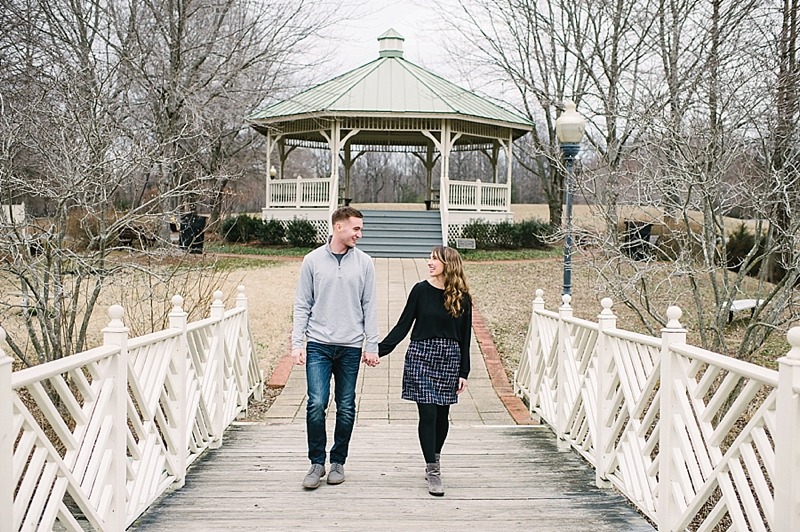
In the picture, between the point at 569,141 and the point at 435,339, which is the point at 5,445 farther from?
the point at 569,141

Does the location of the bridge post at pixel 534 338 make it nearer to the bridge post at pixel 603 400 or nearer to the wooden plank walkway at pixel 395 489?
the wooden plank walkway at pixel 395 489

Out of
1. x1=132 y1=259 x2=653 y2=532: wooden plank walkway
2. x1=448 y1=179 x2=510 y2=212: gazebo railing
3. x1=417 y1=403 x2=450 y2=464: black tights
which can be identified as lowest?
x1=132 y1=259 x2=653 y2=532: wooden plank walkway

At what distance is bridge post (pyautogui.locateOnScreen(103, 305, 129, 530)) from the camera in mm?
3738

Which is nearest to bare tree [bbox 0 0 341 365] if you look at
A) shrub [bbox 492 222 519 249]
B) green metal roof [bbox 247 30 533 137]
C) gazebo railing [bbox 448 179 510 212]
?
green metal roof [bbox 247 30 533 137]

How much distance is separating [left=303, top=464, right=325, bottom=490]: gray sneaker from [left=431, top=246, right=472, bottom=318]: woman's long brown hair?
48.9 inches

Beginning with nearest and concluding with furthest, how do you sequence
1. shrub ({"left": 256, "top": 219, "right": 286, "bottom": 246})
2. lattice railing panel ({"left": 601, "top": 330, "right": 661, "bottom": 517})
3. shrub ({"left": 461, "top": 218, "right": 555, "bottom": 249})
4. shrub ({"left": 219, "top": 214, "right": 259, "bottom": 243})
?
lattice railing panel ({"left": 601, "top": 330, "right": 661, "bottom": 517})
shrub ({"left": 461, "top": 218, "right": 555, "bottom": 249})
shrub ({"left": 256, "top": 219, "right": 286, "bottom": 246})
shrub ({"left": 219, "top": 214, "right": 259, "bottom": 243})

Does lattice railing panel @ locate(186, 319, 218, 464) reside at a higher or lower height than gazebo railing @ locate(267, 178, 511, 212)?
lower

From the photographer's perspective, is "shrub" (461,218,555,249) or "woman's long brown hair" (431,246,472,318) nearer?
"woman's long brown hair" (431,246,472,318)

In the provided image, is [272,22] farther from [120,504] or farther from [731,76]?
[120,504]

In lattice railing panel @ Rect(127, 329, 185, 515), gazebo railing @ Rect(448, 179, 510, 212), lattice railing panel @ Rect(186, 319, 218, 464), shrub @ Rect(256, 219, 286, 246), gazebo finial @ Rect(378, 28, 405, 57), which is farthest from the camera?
gazebo finial @ Rect(378, 28, 405, 57)

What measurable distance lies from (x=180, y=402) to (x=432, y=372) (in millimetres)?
1579

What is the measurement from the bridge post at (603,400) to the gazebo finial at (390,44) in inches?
867

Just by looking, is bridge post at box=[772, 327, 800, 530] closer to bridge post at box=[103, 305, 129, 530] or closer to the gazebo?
bridge post at box=[103, 305, 129, 530]

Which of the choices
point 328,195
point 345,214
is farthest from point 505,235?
point 345,214
